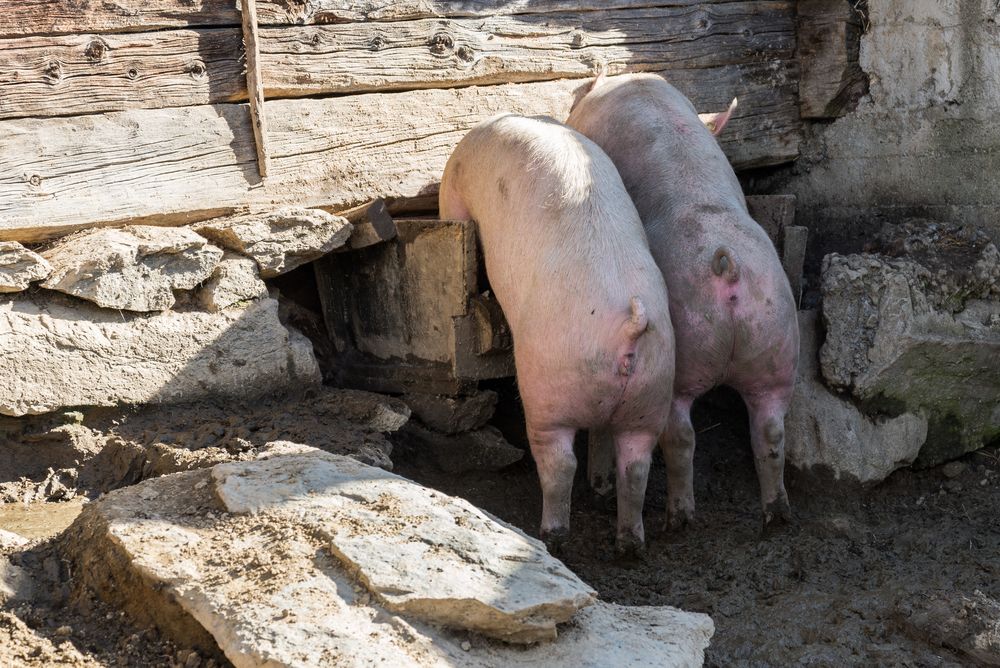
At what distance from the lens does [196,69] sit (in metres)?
4.36

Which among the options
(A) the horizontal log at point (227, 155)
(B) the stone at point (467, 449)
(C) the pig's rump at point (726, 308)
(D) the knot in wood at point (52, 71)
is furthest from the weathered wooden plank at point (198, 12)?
(B) the stone at point (467, 449)

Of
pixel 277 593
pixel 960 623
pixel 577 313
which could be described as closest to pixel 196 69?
pixel 577 313

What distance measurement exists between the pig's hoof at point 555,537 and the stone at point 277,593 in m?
0.87

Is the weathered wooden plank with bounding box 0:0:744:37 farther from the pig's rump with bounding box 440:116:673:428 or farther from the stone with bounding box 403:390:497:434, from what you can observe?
the stone with bounding box 403:390:497:434

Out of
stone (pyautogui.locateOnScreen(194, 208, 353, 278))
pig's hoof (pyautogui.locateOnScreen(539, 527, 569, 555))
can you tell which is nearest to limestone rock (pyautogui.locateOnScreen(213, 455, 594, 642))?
pig's hoof (pyautogui.locateOnScreen(539, 527, 569, 555))

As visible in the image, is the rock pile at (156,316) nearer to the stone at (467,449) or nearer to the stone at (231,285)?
the stone at (231,285)

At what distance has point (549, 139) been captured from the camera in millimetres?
4277

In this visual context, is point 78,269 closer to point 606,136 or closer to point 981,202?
point 606,136

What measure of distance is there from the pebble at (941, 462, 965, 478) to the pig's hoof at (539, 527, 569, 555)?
1920mm

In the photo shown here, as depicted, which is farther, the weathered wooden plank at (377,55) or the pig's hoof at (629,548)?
the weathered wooden plank at (377,55)

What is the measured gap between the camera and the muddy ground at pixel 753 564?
2791 mm

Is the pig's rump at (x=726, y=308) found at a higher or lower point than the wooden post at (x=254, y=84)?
lower

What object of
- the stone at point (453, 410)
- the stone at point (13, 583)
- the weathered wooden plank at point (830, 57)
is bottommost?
the stone at point (453, 410)

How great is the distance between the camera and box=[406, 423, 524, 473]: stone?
463 centimetres
